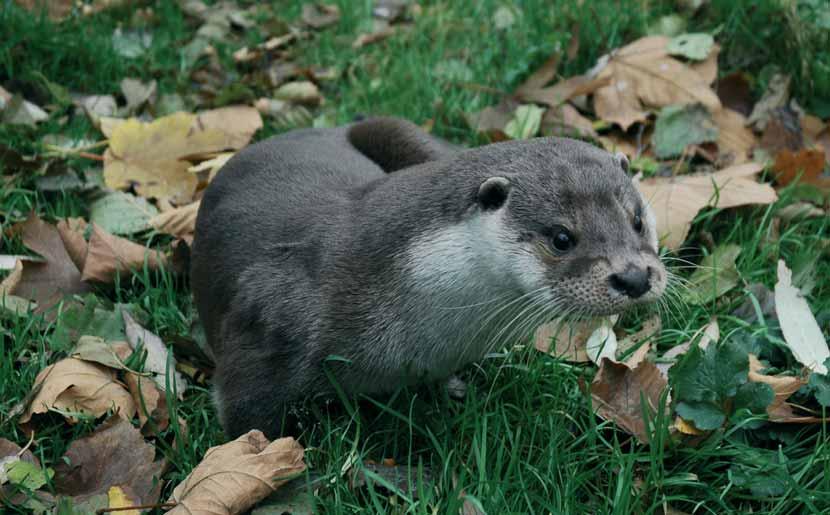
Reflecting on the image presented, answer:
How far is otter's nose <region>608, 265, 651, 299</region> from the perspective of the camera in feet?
8.50

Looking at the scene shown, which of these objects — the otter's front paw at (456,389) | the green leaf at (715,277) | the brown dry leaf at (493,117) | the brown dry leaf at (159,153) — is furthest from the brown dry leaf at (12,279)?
the green leaf at (715,277)

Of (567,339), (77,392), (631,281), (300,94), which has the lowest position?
(300,94)

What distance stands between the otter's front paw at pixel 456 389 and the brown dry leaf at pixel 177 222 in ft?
4.78

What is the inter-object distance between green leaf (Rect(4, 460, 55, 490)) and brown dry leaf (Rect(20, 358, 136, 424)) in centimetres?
23

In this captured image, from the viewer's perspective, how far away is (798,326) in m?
3.33

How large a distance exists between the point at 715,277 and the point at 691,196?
1.49 feet

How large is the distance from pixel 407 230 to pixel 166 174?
2031 mm

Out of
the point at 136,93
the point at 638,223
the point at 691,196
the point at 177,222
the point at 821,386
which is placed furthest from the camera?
the point at 136,93

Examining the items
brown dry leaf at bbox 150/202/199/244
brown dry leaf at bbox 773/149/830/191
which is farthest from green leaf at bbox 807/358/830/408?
brown dry leaf at bbox 150/202/199/244

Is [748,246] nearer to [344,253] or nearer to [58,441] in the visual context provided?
[344,253]

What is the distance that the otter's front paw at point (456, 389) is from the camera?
128 inches

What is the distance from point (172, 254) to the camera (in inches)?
158

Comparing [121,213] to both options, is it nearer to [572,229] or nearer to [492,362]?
[492,362]

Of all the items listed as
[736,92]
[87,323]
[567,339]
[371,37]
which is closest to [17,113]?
[87,323]
